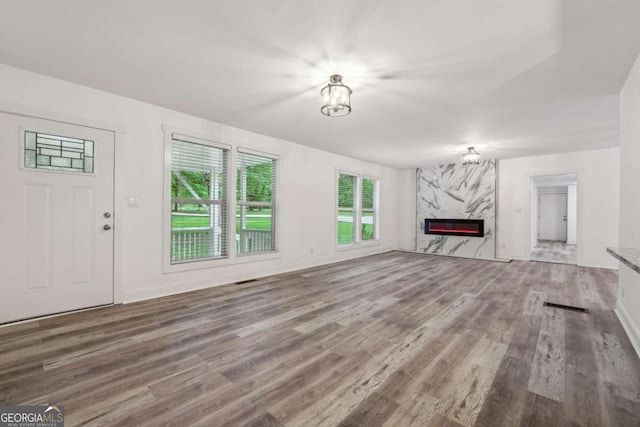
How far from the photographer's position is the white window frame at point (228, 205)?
3770 millimetres

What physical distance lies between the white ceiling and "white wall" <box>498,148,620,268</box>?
2.50 meters

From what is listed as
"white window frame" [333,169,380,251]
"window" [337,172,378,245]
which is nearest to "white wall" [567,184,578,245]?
"white window frame" [333,169,380,251]

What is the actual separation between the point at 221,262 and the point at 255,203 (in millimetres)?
1200

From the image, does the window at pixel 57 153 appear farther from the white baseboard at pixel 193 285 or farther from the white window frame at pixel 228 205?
the white baseboard at pixel 193 285

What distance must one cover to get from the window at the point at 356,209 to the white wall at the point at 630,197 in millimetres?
4678

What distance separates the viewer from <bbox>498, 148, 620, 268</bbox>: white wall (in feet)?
19.0

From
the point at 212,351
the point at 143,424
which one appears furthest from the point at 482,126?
the point at 143,424

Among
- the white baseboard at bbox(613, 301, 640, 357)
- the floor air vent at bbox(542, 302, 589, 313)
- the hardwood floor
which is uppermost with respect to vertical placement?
the white baseboard at bbox(613, 301, 640, 357)

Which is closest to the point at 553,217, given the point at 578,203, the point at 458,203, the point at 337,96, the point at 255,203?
the point at 578,203

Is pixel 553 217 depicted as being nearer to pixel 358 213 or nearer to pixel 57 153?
pixel 358 213

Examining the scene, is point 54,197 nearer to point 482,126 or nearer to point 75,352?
point 75,352

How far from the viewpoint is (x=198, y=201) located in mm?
4230

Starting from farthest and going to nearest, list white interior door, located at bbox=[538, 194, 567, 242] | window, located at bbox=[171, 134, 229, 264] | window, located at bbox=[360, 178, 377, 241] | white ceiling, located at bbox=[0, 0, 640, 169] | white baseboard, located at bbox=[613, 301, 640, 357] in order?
white interior door, located at bbox=[538, 194, 567, 242]
window, located at bbox=[360, 178, 377, 241]
window, located at bbox=[171, 134, 229, 264]
white baseboard, located at bbox=[613, 301, 640, 357]
white ceiling, located at bbox=[0, 0, 640, 169]

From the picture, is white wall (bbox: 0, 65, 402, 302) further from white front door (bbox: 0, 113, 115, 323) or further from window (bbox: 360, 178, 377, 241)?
window (bbox: 360, 178, 377, 241)
